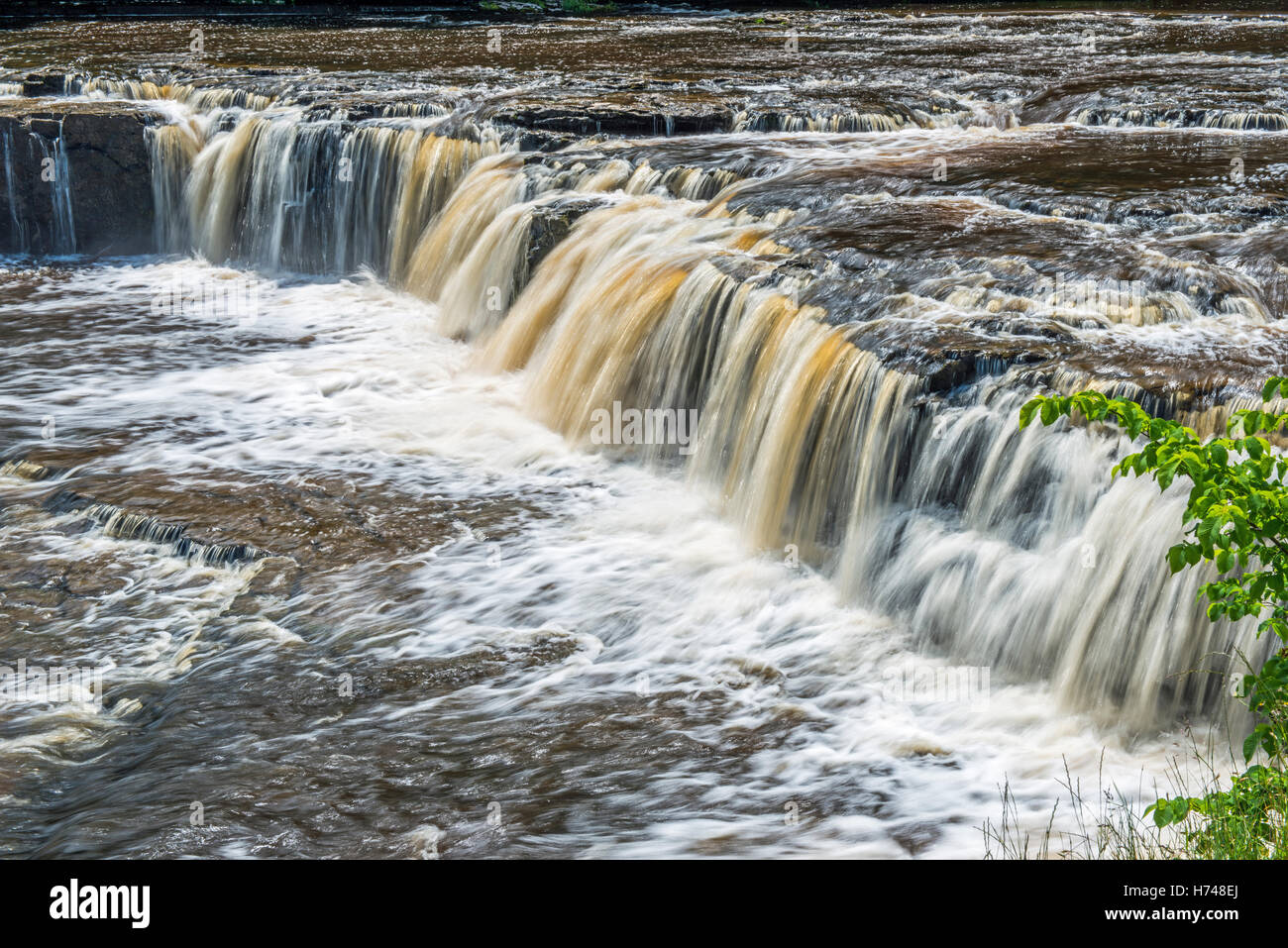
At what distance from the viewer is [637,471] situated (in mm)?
10227

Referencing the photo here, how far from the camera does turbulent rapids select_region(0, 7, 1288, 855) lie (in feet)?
20.6

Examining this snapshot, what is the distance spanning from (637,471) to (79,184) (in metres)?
11.5

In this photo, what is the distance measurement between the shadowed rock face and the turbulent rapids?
0.75m

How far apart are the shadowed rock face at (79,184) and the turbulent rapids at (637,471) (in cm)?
75

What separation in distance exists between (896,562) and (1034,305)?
227 cm
